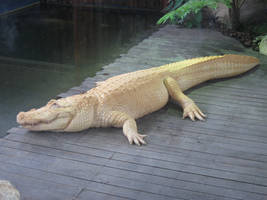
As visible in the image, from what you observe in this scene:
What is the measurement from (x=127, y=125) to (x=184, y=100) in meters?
0.96

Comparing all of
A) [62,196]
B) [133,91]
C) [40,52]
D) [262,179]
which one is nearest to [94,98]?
[133,91]

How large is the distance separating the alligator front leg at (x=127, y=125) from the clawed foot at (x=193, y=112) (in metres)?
0.69

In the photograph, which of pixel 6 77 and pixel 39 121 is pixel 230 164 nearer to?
pixel 39 121

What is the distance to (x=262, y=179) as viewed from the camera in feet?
10.4

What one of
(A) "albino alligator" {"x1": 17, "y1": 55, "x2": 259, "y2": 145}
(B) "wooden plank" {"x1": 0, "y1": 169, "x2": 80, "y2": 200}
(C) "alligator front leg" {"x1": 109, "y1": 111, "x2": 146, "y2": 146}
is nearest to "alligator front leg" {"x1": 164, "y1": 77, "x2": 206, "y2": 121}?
(A) "albino alligator" {"x1": 17, "y1": 55, "x2": 259, "y2": 145}

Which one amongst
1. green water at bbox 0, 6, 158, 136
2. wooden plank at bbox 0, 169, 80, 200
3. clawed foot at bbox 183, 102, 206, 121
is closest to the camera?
wooden plank at bbox 0, 169, 80, 200

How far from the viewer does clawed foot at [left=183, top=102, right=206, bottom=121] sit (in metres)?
4.25

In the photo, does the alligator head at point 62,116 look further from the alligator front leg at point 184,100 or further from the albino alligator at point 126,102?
the alligator front leg at point 184,100

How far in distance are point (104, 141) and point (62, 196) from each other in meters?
0.91

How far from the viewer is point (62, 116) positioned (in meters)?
3.73

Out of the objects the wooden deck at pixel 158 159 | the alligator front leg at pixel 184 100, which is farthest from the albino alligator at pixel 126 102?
the wooden deck at pixel 158 159

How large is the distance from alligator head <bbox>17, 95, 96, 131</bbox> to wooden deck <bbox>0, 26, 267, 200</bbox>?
0.09 metres

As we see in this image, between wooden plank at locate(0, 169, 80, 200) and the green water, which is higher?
the green water

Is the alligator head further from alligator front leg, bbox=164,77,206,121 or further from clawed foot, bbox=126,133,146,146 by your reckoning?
alligator front leg, bbox=164,77,206,121
